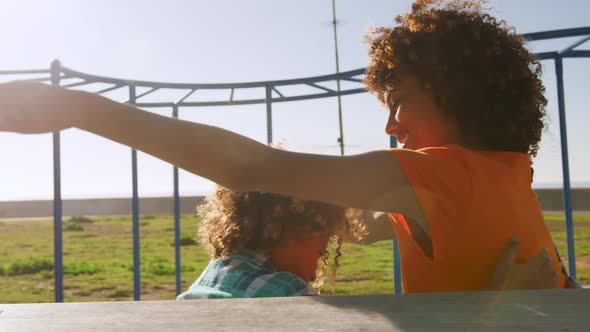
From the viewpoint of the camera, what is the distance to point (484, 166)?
1053 mm

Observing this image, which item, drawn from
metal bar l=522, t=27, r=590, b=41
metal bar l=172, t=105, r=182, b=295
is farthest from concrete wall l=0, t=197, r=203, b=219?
metal bar l=522, t=27, r=590, b=41

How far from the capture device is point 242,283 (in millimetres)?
1404

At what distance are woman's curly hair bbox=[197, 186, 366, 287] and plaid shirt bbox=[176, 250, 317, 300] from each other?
0.49 feet

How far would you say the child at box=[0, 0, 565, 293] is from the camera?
2.62 feet

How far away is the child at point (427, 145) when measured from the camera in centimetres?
80

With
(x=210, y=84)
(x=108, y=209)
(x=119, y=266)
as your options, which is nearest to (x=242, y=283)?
(x=210, y=84)

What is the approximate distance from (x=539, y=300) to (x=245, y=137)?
17.7 inches

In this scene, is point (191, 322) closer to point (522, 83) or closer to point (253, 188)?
point (253, 188)

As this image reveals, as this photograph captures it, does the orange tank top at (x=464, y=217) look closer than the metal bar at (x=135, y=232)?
Yes

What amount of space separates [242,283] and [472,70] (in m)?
0.74

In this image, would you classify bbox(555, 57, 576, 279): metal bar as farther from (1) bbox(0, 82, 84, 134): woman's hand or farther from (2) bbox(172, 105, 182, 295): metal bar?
(1) bbox(0, 82, 84, 134): woman's hand

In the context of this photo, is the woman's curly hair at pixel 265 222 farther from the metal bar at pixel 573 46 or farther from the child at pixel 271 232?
the metal bar at pixel 573 46

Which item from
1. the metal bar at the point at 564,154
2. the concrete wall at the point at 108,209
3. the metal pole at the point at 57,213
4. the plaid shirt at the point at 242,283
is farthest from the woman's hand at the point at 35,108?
the concrete wall at the point at 108,209

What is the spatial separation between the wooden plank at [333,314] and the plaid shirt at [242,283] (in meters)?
0.61
